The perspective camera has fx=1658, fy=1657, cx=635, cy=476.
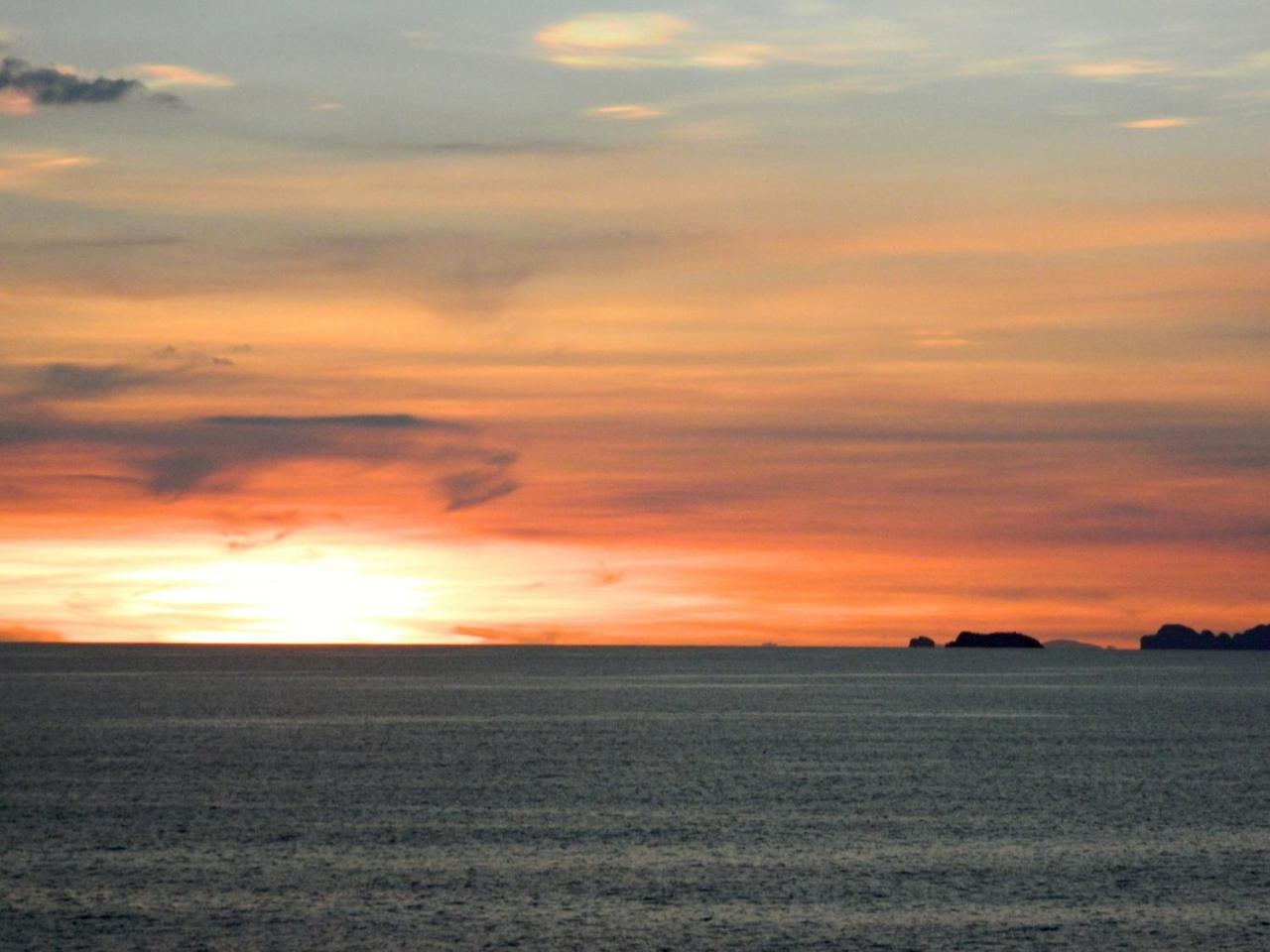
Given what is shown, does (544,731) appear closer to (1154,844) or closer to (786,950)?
(1154,844)

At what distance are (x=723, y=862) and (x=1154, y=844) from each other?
80.5 feet

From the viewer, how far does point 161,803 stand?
335ft

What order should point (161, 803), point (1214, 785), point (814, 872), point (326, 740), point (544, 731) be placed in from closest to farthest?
1. point (814, 872)
2. point (161, 803)
3. point (1214, 785)
4. point (326, 740)
5. point (544, 731)

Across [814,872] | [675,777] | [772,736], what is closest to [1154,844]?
[814,872]

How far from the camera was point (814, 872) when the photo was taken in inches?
3022

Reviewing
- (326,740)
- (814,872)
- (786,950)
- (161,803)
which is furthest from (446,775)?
(786,950)

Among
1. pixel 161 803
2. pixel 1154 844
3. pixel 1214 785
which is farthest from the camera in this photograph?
pixel 1214 785

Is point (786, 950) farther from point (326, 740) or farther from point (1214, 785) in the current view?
point (326, 740)

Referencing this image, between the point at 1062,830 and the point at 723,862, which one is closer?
A: the point at 723,862

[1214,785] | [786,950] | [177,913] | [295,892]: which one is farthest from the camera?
[1214,785]

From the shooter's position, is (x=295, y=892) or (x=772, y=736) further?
(x=772, y=736)

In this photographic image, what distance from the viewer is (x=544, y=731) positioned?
565 ft

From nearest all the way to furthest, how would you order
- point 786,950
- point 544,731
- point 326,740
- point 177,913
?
1. point 786,950
2. point 177,913
3. point 326,740
4. point 544,731

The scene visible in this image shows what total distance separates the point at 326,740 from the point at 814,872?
8958 centimetres
